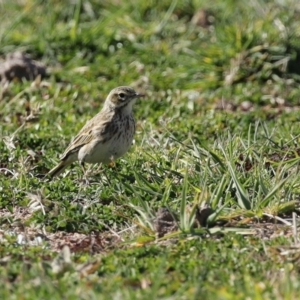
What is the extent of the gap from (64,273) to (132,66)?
610 cm

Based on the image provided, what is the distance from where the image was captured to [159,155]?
8414 millimetres

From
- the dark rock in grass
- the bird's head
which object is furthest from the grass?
the bird's head

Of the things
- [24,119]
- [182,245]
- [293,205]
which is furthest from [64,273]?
[24,119]

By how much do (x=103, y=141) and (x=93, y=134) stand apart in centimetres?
15

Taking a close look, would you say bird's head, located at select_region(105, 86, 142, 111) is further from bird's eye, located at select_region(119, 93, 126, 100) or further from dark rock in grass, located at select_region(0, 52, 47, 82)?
dark rock in grass, located at select_region(0, 52, 47, 82)

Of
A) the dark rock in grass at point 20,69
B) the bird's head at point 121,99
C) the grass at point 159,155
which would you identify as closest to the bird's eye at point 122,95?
the bird's head at point 121,99

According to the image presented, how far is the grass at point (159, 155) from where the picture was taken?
5938 millimetres

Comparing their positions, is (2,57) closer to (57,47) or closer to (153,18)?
(57,47)

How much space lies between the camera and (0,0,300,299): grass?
5.94m

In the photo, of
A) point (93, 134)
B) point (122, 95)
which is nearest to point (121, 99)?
point (122, 95)

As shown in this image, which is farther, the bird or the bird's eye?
the bird's eye

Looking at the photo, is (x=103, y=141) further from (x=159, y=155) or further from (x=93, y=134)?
(x=159, y=155)

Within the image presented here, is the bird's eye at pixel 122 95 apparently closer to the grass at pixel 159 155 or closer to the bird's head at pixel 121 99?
the bird's head at pixel 121 99

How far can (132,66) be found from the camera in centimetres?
1167
